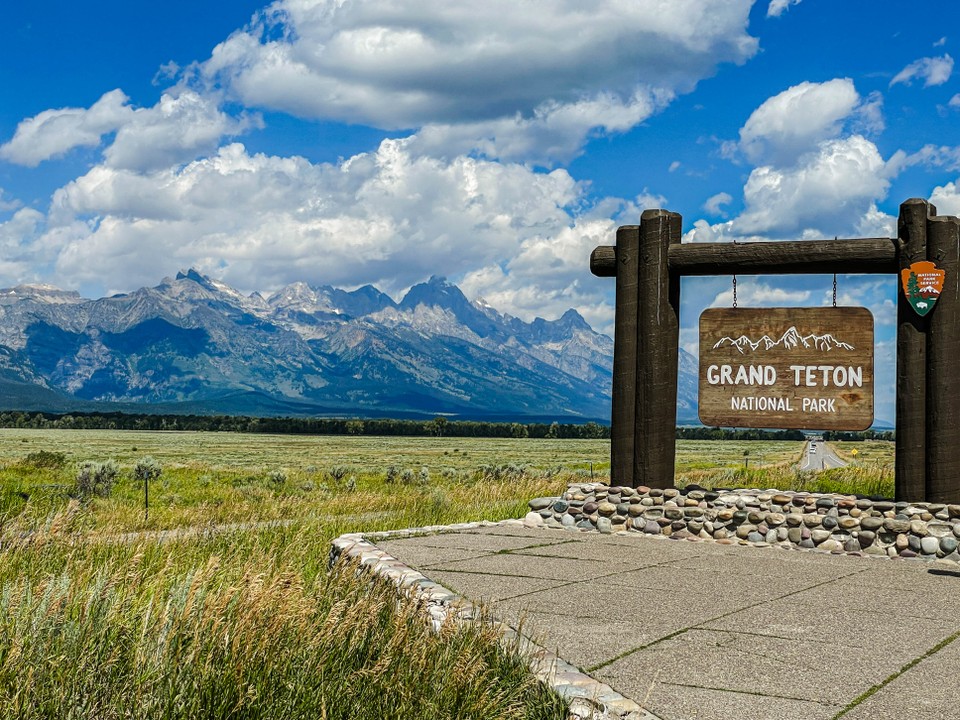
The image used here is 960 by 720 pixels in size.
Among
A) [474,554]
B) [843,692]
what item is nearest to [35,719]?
[843,692]

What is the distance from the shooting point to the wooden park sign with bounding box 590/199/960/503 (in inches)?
398

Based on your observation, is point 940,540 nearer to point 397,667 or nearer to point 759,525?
point 759,525

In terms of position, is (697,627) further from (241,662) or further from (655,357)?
(655,357)

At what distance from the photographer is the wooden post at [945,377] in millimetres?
10023

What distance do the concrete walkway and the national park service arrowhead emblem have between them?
2725mm

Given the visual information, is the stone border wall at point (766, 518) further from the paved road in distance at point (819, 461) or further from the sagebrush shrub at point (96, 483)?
the paved road in distance at point (819, 461)

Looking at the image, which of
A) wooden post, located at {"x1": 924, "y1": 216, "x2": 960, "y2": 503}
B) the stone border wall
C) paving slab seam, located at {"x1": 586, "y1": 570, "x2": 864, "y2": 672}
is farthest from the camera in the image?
wooden post, located at {"x1": 924, "y1": 216, "x2": 960, "y2": 503}

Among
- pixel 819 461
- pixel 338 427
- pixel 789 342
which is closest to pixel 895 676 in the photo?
pixel 789 342

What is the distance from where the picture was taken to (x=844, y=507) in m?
10.1

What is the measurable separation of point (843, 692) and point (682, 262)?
7.17m

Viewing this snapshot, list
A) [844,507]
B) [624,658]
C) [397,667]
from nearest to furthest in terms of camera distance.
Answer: [397,667], [624,658], [844,507]

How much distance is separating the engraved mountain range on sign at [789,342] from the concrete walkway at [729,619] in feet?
7.84

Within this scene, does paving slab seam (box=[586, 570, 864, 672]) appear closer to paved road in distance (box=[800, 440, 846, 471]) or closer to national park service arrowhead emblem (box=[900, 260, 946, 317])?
national park service arrowhead emblem (box=[900, 260, 946, 317])

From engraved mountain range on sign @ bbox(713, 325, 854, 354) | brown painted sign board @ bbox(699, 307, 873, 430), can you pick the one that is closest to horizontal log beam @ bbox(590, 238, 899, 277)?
brown painted sign board @ bbox(699, 307, 873, 430)
